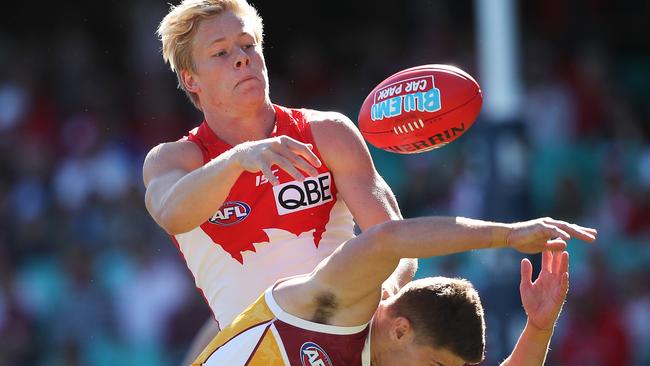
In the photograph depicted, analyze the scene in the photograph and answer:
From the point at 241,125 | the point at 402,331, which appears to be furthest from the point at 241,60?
the point at 402,331

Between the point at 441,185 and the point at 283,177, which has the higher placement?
the point at 283,177

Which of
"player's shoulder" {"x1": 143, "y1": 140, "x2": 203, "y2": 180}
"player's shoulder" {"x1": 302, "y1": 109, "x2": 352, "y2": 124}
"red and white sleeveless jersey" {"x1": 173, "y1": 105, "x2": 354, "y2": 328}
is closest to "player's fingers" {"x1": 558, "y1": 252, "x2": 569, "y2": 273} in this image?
"red and white sleeveless jersey" {"x1": 173, "y1": 105, "x2": 354, "y2": 328}

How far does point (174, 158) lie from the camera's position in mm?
4512

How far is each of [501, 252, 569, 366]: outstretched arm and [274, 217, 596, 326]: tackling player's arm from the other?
1.73ft

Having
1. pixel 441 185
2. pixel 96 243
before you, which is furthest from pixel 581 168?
pixel 96 243

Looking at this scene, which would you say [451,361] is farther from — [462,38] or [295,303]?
[462,38]

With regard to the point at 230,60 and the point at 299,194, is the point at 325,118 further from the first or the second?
the point at 230,60

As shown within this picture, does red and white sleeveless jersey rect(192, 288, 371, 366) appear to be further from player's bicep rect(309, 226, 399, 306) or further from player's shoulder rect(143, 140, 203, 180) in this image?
player's shoulder rect(143, 140, 203, 180)

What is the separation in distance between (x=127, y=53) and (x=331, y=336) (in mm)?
9483

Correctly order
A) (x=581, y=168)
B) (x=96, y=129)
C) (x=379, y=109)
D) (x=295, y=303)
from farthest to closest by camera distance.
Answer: (x=96, y=129) → (x=581, y=168) → (x=379, y=109) → (x=295, y=303)

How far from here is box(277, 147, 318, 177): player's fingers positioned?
375 centimetres

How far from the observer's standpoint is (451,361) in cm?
404

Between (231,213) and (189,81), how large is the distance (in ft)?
1.87

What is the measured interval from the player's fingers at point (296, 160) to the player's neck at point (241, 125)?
0.85 meters
